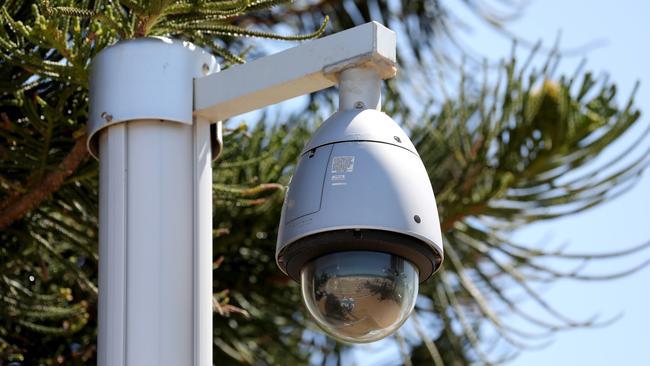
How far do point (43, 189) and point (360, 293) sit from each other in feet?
3.62

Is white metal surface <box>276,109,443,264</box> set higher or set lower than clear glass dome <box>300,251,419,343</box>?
higher

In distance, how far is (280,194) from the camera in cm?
377

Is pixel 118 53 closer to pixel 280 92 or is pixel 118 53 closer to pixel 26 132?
pixel 280 92

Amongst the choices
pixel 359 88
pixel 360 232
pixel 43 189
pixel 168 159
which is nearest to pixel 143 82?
pixel 168 159

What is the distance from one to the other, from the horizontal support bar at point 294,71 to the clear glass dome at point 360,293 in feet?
0.91

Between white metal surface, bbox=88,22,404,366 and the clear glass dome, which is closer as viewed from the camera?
the clear glass dome

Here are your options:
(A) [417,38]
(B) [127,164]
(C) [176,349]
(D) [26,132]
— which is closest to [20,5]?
(D) [26,132]

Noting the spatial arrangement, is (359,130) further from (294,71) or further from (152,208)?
(152,208)

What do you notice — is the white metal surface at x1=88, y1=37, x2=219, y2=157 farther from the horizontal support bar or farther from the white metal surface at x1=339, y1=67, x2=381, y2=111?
the white metal surface at x1=339, y1=67, x2=381, y2=111

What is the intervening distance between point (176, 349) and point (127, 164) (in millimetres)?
265

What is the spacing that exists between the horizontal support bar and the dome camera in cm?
9

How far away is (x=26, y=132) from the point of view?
9.08 feet

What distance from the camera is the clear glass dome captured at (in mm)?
1869

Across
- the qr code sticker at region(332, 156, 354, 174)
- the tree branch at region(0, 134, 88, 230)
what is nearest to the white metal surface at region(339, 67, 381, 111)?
the qr code sticker at region(332, 156, 354, 174)
